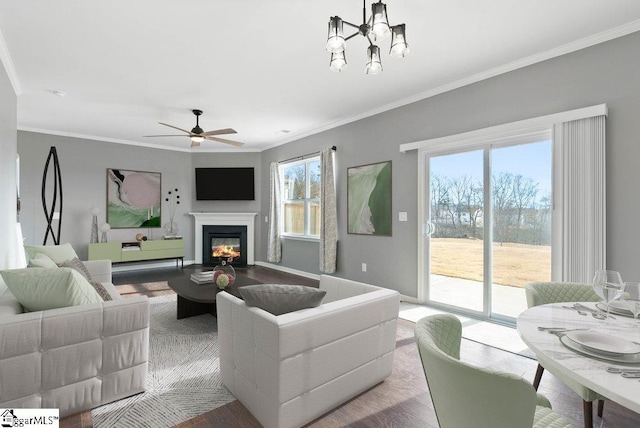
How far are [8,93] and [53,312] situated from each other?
9.49ft

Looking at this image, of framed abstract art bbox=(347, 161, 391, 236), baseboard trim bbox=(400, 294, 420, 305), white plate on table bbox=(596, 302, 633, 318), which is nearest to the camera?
white plate on table bbox=(596, 302, 633, 318)

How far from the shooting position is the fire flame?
7160 mm

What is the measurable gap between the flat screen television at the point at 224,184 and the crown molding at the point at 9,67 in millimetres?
3591

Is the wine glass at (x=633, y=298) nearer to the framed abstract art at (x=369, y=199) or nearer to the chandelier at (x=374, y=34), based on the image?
the chandelier at (x=374, y=34)

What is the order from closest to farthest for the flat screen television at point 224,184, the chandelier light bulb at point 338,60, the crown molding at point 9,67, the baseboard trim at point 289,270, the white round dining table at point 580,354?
the white round dining table at point 580,354
the chandelier light bulb at point 338,60
the crown molding at point 9,67
the baseboard trim at point 289,270
the flat screen television at point 224,184

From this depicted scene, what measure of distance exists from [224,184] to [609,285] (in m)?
6.90

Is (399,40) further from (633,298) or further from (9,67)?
(9,67)

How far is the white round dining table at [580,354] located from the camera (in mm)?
841

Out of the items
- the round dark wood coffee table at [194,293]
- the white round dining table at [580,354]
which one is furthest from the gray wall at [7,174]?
the white round dining table at [580,354]

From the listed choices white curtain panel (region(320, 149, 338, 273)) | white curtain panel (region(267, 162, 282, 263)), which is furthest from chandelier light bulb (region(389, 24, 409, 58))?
white curtain panel (region(267, 162, 282, 263))

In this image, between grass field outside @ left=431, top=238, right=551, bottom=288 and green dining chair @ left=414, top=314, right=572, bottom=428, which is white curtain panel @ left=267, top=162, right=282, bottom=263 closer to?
grass field outside @ left=431, top=238, right=551, bottom=288

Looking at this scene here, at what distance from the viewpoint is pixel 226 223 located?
725 centimetres

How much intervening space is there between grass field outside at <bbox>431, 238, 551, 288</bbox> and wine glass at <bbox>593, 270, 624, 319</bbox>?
1.94 metres

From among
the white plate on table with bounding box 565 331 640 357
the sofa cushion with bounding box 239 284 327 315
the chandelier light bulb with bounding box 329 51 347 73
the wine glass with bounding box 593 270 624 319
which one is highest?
the chandelier light bulb with bounding box 329 51 347 73
